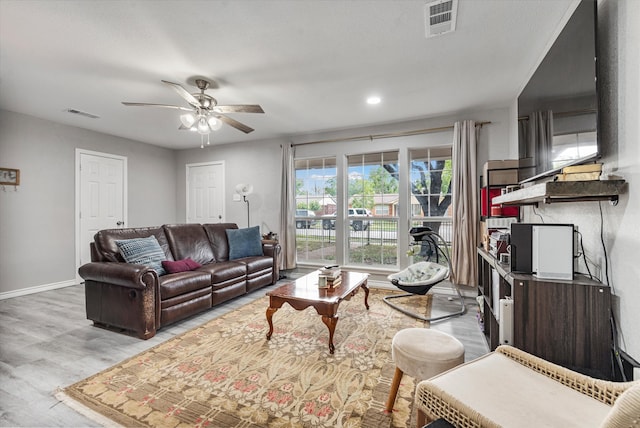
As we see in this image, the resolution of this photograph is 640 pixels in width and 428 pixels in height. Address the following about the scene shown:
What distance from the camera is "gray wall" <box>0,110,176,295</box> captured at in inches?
148

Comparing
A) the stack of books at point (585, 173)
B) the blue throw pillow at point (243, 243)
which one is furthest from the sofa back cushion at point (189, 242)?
the stack of books at point (585, 173)

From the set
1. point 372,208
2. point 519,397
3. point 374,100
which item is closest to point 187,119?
point 374,100

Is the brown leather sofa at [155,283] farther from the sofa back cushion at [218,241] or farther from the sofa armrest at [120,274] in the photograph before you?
the sofa back cushion at [218,241]

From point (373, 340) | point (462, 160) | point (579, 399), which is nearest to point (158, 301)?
point (373, 340)

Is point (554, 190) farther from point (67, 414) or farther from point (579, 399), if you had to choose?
point (67, 414)

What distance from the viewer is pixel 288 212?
4.92 m

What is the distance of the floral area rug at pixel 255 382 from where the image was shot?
61.4 inches

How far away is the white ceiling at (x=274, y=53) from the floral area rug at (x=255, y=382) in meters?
2.47

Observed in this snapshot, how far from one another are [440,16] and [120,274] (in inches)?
130

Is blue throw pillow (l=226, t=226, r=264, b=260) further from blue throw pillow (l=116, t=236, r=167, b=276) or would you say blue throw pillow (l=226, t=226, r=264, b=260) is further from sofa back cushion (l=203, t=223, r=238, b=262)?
blue throw pillow (l=116, t=236, r=167, b=276)

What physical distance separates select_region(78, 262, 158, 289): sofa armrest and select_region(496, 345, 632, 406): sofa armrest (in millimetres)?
2686

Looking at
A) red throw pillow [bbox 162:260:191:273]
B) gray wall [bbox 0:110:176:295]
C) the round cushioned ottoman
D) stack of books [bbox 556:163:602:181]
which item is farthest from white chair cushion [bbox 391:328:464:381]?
gray wall [bbox 0:110:176:295]

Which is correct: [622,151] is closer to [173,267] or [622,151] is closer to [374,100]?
[374,100]

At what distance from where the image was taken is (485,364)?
1200 millimetres
